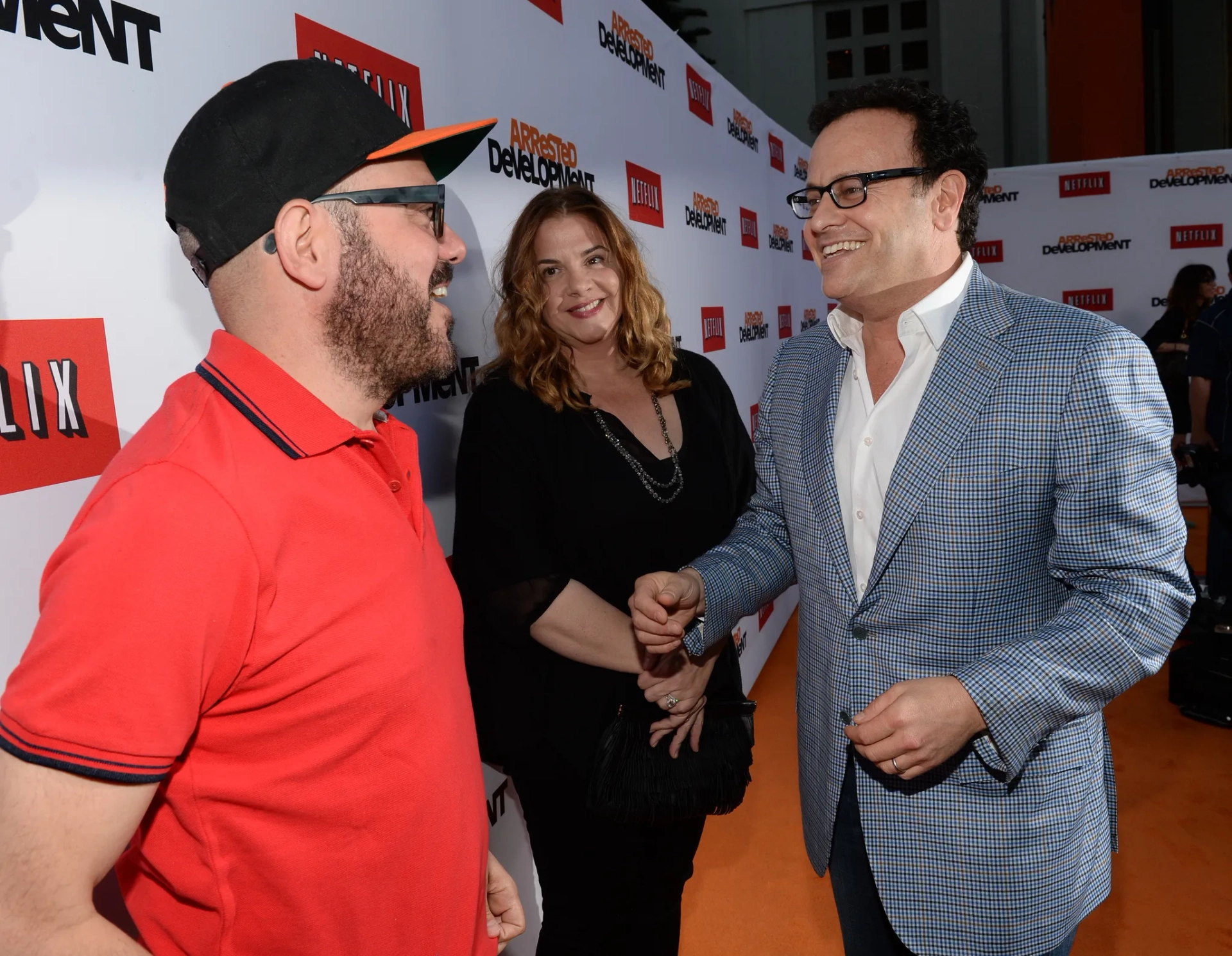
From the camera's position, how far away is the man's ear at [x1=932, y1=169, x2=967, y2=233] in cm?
162

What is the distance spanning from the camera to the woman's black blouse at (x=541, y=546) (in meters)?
1.87

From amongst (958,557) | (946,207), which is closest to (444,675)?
(958,557)

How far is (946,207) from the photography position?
5.33 feet

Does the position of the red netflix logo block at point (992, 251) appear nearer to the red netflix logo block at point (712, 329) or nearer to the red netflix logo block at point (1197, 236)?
the red netflix logo block at point (1197, 236)

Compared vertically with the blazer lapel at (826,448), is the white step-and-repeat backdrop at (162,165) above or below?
above

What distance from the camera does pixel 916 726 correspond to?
1.24 metres

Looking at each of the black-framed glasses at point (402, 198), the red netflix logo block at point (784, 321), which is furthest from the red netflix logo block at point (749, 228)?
the black-framed glasses at point (402, 198)

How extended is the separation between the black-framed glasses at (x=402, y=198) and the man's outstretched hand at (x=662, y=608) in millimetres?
736

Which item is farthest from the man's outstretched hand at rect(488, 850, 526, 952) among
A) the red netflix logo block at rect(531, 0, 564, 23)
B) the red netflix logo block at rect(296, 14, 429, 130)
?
the red netflix logo block at rect(531, 0, 564, 23)

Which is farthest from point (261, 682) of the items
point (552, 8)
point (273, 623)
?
point (552, 8)

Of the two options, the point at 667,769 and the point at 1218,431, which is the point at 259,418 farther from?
→ the point at 1218,431

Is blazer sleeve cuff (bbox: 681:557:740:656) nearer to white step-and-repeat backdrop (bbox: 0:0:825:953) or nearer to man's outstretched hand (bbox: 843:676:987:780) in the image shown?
man's outstretched hand (bbox: 843:676:987:780)

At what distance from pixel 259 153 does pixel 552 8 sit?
6.34ft

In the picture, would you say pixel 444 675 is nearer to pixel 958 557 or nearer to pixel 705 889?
pixel 958 557
